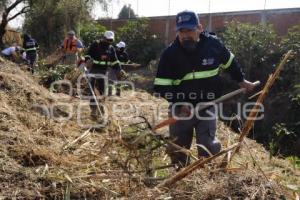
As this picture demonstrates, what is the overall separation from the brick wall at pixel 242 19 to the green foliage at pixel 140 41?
0.74 metres

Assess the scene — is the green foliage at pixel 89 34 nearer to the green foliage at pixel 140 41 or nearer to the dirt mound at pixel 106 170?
the green foliage at pixel 140 41

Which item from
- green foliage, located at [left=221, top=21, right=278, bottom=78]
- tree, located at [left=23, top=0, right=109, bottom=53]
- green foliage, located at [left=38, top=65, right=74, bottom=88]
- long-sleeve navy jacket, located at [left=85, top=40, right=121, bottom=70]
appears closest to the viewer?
long-sleeve navy jacket, located at [left=85, top=40, right=121, bottom=70]

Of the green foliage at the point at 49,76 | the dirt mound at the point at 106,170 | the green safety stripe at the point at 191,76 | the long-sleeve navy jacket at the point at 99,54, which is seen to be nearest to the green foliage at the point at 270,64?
the long-sleeve navy jacket at the point at 99,54

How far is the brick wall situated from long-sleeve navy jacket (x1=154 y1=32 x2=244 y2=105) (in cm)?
1424

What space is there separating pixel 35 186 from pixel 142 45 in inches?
780

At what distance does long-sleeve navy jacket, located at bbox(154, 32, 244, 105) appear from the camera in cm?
442

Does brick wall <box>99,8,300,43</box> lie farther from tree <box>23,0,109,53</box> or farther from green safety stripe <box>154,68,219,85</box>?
green safety stripe <box>154,68,219,85</box>

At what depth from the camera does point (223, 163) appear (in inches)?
155

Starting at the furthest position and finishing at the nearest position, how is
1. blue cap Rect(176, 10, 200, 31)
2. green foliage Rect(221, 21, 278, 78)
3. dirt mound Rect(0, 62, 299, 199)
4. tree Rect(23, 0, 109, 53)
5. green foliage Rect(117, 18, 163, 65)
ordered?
green foliage Rect(117, 18, 163, 65)
tree Rect(23, 0, 109, 53)
green foliage Rect(221, 21, 278, 78)
blue cap Rect(176, 10, 200, 31)
dirt mound Rect(0, 62, 299, 199)

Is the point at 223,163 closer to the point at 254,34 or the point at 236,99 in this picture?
the point at 236,99

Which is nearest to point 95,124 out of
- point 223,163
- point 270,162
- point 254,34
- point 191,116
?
point 270,162

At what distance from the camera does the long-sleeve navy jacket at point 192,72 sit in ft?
14.5

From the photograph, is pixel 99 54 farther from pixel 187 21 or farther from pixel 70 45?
pixel 70 45

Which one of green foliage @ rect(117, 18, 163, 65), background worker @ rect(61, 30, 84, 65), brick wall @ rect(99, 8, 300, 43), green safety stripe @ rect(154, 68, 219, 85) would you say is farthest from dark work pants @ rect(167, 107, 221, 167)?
green foliage @ rect(117, 18, 163, 65)
